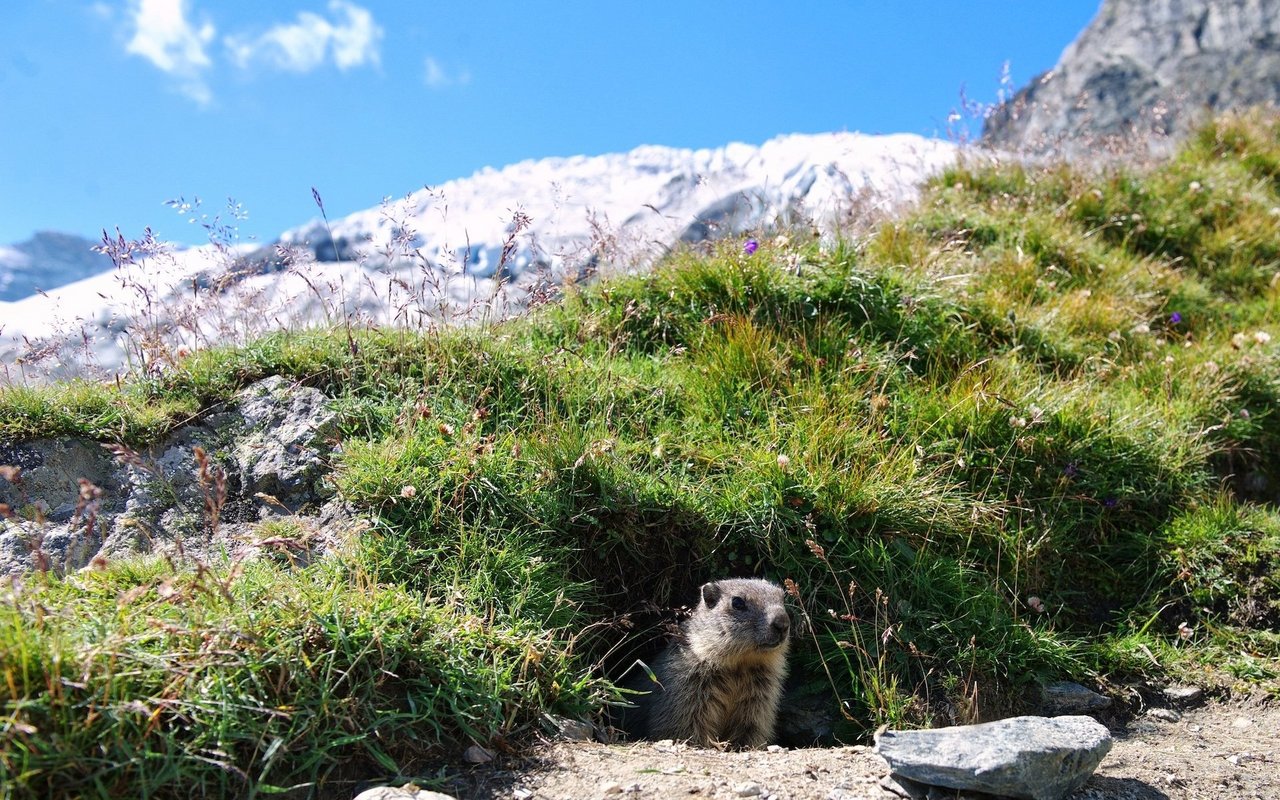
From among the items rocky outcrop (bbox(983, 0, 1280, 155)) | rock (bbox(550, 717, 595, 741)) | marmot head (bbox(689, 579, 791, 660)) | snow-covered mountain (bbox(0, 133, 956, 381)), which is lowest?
rock (bbox(550, 717, 595, 741))

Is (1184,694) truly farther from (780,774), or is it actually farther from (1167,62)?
(1167,62)

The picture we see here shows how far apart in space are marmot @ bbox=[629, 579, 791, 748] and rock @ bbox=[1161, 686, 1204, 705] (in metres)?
2.12

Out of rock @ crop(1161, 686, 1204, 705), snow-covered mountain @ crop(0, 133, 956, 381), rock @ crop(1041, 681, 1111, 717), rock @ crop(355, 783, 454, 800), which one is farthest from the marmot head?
snow-covered mountain @ crop(0, 133, 956, 381)

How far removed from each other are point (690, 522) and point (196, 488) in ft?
9.22

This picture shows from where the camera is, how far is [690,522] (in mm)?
5062

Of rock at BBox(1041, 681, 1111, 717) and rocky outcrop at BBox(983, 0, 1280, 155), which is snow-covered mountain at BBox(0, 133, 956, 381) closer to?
rock at BBox(1041, 681, 1111, 717)

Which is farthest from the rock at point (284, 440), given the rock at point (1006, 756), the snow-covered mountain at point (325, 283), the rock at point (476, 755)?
the rock at point (1006, 756)

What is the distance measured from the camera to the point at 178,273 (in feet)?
18.8

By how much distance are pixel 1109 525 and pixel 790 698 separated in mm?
2455

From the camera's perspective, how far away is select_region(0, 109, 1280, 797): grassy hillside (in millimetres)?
3209

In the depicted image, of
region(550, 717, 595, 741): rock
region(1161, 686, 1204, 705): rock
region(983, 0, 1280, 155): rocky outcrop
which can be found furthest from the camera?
region(983, 0, 1280, 155): rocky outcrop

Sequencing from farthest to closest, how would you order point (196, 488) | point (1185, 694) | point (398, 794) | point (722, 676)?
point (196, 488) < point (1185, 694) < point (722, 676) < point (398, 794)

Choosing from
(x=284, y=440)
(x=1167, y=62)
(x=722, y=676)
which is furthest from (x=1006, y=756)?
(x=1167, y=62)

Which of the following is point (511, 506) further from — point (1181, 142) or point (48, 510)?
point (1181, 142)
